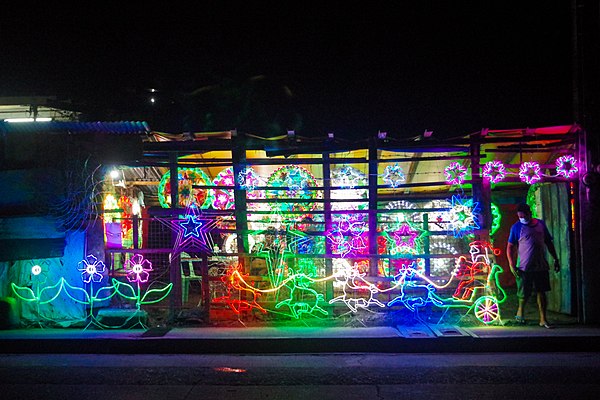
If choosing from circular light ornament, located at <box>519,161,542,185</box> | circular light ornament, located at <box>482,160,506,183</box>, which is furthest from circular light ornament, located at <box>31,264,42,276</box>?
circular light ornament, located at <box>519,161,542,185</box>

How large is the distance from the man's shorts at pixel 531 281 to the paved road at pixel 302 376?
1429 millimetres

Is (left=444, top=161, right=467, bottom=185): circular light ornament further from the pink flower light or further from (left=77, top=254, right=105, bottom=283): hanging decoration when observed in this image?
(left=77, top=254, right=105, bottom=283): hanging decoration

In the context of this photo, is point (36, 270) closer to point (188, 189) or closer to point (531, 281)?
point (188, 189)

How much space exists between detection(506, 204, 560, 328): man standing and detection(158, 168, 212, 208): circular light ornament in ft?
21.7

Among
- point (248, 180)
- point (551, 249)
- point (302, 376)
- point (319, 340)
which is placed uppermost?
point (248, 180)

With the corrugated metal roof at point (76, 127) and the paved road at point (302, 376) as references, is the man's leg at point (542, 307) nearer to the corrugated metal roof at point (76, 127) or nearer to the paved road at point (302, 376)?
the paved road at point (302, 376)

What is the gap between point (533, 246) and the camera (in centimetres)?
894

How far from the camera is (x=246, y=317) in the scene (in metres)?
9.84

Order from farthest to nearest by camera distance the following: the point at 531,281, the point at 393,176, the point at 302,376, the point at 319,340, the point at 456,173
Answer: the point at 393,176 → the point at 456,173 → the point at 531,281 → the point at 319,340 → the point at 302,376

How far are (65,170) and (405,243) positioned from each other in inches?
299

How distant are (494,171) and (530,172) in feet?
2.44

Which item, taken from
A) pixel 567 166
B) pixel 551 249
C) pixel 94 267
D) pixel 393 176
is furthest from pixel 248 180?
pixel 567 166

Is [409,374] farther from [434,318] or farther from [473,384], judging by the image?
[434,318]

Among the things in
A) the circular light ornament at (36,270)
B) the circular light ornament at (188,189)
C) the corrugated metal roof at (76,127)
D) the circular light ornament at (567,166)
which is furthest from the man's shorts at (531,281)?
the circular light ornament at (36,270)
